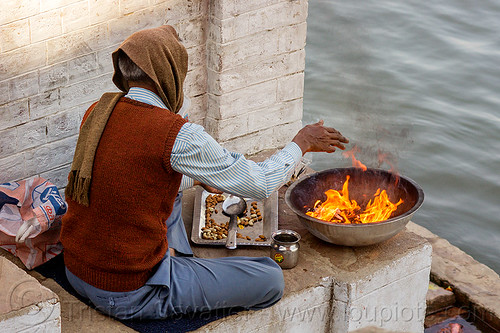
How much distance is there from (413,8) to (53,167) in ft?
26.2

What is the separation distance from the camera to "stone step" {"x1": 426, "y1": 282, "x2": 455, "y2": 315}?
516 centimetres

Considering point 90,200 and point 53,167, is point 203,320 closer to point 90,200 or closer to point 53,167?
point 90,200

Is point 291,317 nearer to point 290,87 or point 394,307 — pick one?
point 394,307

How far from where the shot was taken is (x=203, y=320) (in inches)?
138

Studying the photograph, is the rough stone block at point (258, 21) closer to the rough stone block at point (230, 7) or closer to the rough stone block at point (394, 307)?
the rough stone block at point (230, 7)

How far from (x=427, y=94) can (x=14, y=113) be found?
19.7 ft

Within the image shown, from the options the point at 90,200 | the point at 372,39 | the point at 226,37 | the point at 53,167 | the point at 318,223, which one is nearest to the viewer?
the point at 90,200

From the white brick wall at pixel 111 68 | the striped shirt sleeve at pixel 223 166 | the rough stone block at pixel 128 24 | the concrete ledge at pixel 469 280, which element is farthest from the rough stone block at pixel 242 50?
the concrete ledge at pixel 469 280

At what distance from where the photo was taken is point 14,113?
170 inches

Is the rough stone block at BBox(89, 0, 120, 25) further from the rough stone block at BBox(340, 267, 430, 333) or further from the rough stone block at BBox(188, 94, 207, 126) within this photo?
the rough stone block at BBox(340, 267, 430, 333)

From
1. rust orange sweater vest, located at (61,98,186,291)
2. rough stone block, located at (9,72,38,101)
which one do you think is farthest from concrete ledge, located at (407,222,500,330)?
rough stone block, located at (9,72,38,101)

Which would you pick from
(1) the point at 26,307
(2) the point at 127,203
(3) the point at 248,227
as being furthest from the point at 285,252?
(1) the point at 26,307

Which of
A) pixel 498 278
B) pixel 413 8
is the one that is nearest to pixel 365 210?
pixel 498 278

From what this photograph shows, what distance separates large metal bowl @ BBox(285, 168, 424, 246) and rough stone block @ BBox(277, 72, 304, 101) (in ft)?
3.98
